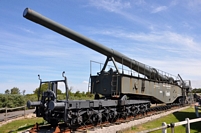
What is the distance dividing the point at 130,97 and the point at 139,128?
3759 millimetres

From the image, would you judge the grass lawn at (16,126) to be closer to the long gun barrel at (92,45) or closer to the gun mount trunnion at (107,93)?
the gun mount trunnion at (107,93)

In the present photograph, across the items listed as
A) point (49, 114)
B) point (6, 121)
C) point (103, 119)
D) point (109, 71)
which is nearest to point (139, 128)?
point (103, 119)

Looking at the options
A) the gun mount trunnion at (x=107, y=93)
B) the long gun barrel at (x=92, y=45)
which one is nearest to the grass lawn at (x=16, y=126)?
the gun mount trunnion at (x=107, y=93)

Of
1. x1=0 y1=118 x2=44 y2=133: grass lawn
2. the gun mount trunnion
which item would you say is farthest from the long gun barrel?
x1=0 y1=118 x2=44 y2=133: grass lawn

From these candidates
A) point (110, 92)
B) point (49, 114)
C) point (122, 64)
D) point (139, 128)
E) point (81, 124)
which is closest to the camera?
point (49, 114)

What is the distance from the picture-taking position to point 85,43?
1089cm

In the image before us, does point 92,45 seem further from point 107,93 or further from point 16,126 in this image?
point 16,126

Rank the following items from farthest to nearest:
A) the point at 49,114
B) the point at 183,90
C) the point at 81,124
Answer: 1. the point at 183,90
2. the point at 81,124
3. the point at 49,114

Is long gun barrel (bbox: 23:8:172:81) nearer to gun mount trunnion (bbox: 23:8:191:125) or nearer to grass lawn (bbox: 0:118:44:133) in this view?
gun mount trunnion (bbox: 23:8:191:125)

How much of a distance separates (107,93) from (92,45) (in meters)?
3.01

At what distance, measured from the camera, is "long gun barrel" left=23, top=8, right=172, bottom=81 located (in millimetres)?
8262

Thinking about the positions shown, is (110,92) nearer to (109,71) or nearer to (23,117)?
(109,71)

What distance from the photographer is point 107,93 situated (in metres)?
12.4

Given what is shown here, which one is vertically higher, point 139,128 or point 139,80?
point 139,80
